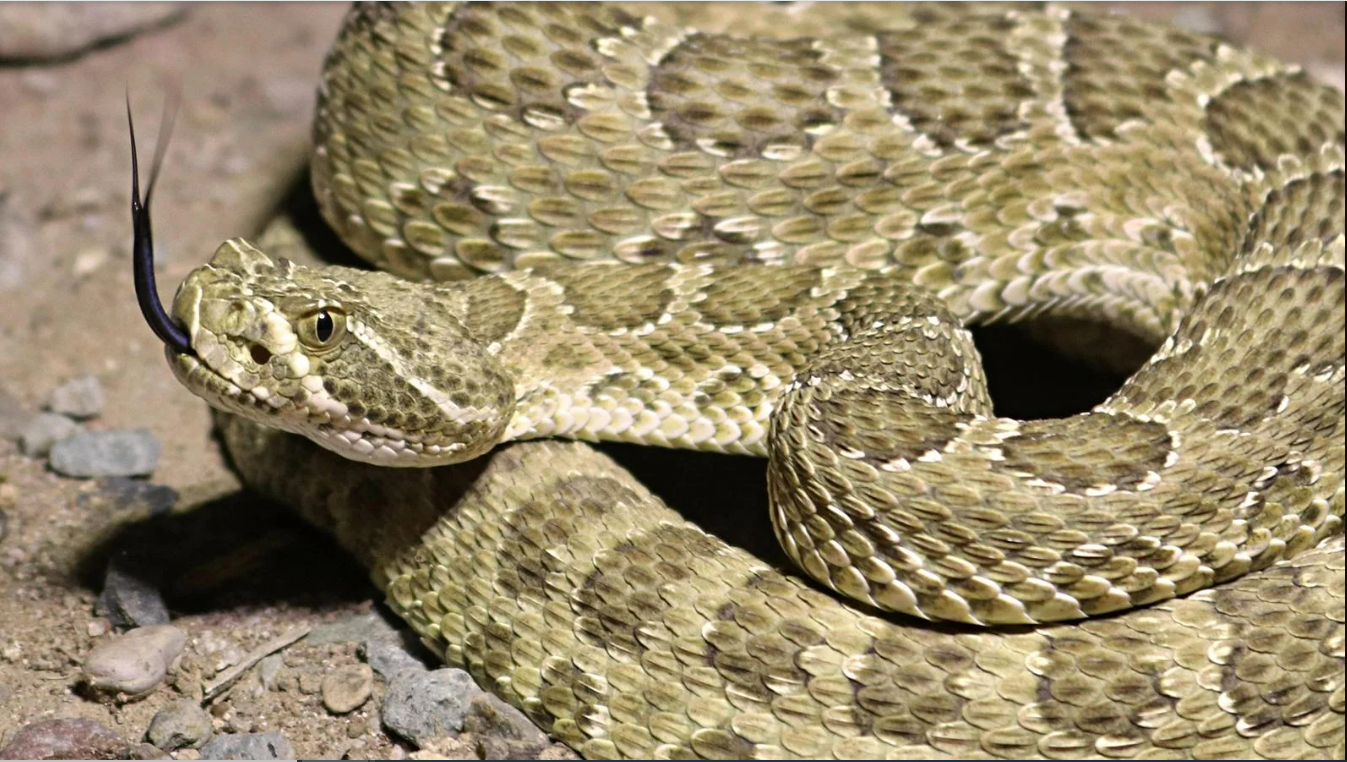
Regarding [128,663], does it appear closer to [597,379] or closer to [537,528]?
[537,528]

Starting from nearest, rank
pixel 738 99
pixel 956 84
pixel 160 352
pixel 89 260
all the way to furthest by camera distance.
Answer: pixel 738 99, pixel 956 84, pixel 160 352, pixel 89 260

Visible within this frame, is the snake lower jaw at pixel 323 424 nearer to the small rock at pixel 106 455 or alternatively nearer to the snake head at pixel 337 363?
the snake head at pixel 337 363

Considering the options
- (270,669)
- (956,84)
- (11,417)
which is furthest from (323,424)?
(956,84)

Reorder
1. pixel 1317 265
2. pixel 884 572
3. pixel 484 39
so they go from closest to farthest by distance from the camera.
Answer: pixel 884 572
pixel 1317 265
pixel 484 39

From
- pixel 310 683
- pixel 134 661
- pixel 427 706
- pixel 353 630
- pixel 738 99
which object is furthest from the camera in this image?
pixel 738 99

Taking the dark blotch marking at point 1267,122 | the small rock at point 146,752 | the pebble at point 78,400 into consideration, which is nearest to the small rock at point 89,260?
the pebble at point 78,400

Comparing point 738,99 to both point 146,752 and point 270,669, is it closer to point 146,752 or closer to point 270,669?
point 270,669

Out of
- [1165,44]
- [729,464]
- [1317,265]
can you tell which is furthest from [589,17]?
[1317,265]
